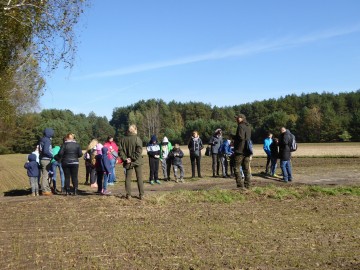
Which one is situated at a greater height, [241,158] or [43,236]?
[241,158]

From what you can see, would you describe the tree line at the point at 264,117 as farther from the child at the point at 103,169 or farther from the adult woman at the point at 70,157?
the adult woman at the point at 70,157

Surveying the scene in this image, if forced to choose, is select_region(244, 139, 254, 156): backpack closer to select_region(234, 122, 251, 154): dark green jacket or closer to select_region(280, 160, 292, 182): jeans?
select_region(234, 122, 251, 154): dark green jacket

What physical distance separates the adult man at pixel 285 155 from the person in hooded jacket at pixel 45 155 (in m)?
8.34

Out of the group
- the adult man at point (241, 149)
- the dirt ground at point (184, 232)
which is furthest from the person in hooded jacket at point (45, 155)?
the adult man at point (241, 149)

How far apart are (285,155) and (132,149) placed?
21.9 ft

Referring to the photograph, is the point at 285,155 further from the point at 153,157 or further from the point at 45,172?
the point at 45,172

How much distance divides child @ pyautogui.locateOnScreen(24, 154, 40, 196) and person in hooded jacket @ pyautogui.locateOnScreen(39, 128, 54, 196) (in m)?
0.20

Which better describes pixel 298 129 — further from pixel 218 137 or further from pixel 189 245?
pixel 189 245

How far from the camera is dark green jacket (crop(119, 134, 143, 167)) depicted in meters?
11.4

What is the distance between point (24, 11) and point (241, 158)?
7551mm

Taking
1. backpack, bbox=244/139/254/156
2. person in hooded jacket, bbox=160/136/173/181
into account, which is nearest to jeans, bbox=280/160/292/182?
backpack, bbox=244/139/254/156

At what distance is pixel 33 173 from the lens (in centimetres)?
1291

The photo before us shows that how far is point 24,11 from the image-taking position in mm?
11539

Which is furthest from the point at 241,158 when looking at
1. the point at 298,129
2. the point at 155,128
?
the point at 155,128
